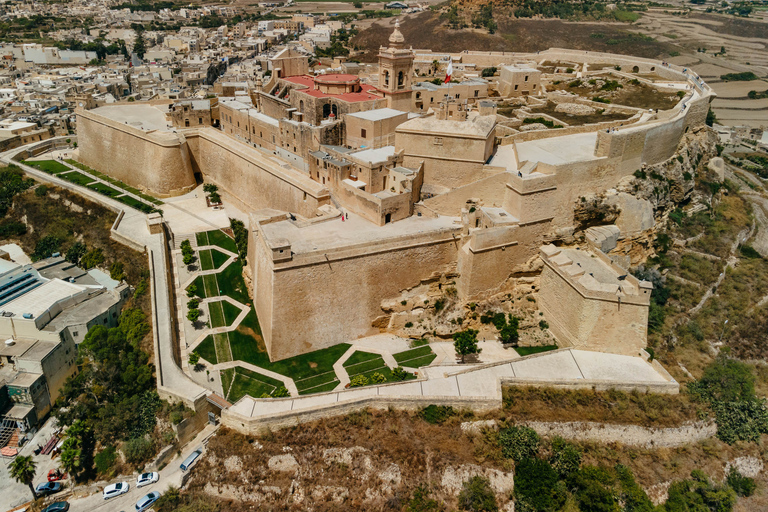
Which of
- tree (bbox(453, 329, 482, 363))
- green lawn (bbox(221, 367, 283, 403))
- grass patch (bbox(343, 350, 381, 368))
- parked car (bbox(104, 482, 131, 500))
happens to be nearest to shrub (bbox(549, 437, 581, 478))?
tree (bbox(453, 329, 482, 363))

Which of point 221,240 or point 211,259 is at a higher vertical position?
point 221,240

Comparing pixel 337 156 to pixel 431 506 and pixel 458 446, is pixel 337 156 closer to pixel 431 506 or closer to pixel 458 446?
pixel 458 446

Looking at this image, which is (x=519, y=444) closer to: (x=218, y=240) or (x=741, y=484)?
(x=741, y=484)

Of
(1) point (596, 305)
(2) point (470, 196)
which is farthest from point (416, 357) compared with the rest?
(2) point (470, 196)

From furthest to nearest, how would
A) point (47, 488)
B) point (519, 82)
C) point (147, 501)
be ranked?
point (519, 82) < point (47, 488) < point (147, 501)

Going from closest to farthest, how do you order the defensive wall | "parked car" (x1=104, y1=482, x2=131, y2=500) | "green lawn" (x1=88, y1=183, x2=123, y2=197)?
"parked car" (x1=104, y1=482, x2=131, y2=500)
the defensive wall
"green lawn" (x1=88, y1=183, x2=123, y2=197)

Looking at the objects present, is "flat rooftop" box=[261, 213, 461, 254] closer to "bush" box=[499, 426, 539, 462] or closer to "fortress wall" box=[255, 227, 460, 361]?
"fortress wall" box=[255, 227, 460, 361]

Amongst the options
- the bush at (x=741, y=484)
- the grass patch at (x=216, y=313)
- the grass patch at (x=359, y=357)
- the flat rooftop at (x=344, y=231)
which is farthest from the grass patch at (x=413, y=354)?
the bush at (x=741, y=484)
